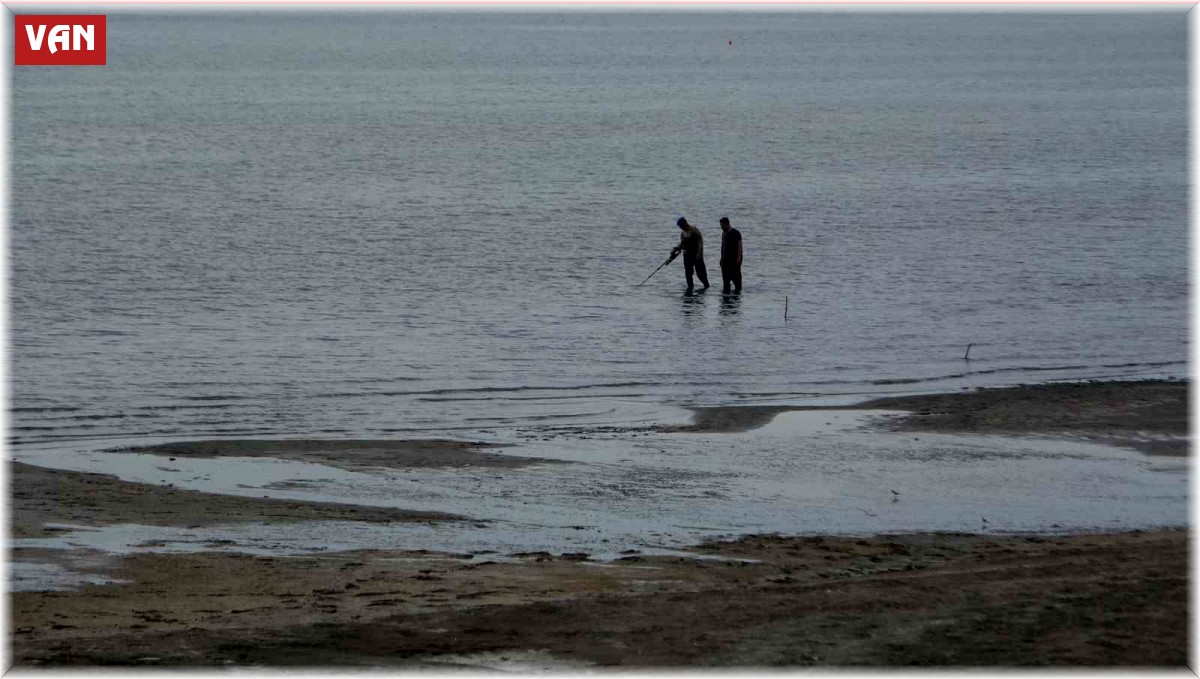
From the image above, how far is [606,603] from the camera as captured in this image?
11.1 m

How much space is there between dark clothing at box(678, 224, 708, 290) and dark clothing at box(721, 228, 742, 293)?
457mm

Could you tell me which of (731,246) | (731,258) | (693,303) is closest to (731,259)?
(731,258)

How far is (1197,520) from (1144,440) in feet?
12.2

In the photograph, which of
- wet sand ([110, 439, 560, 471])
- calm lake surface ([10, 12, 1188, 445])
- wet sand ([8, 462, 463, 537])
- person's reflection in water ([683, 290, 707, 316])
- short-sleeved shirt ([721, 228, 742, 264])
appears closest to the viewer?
wet sand ([8, 462, 463, 537])

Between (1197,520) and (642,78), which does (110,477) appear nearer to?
(1197,520)

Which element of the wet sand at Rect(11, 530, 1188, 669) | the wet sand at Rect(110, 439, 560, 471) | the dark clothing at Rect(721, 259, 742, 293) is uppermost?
the dark clothing at Rect(721, 259, 742, 293)

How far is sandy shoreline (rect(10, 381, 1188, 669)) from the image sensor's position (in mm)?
9828

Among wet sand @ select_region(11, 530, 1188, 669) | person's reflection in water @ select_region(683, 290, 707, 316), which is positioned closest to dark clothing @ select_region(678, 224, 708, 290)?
person's reflection in water @ select_region(683, 290, 707, 316)

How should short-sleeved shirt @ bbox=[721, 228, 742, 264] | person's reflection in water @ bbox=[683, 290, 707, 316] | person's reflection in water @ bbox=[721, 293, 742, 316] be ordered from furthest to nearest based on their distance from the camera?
short-sleeved shirt @ bbox=[721, 228, 742, 264] < person's reflection in water @ bbox=[721, 293, 742, 316] < person's reflection in water @ bbox=[683, 290, 707, 316]

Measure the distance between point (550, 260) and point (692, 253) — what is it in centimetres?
518

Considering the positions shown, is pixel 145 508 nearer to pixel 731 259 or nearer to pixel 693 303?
pixel 693 303

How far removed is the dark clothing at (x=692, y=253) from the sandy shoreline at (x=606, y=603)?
53.7 ft

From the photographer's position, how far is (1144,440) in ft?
59.6

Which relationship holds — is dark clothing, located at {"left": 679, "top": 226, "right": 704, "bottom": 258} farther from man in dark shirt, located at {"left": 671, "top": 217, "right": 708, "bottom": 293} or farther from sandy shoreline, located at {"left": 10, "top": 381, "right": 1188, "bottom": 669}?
sandy shoreline, located at {"left": 10, "top": 381, "right": 1188, "bottom": 669}
